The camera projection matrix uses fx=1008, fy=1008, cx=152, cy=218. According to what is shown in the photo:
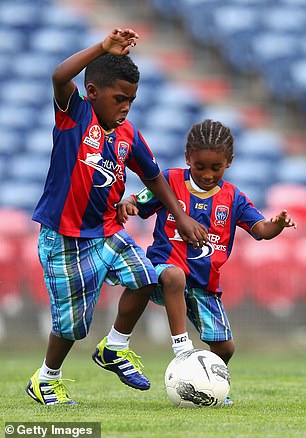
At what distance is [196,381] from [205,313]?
2.43 ft

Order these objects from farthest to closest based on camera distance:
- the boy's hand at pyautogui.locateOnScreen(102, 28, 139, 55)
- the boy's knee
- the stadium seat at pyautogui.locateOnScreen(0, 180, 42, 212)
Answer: the stadium seat at pyautogui.locateOnScreen(0, 180, 42, 212) < the boy's knee < the boy's hand at pyautogui.locateOnScreen(102, 28, 139, 55)

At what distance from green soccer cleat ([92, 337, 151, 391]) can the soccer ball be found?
0.31m

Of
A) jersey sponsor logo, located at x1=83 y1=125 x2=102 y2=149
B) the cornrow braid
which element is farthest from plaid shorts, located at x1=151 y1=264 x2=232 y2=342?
jersey sponsor logo, located at x1=83 y1=125 x2=102 y2=149

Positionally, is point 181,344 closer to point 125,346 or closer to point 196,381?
point 196,381

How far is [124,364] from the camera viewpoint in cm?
562

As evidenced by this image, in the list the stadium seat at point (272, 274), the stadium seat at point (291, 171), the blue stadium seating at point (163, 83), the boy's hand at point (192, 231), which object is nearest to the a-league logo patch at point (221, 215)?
the boy's hand at point (192, 231)

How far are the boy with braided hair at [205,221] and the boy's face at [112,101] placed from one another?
53cm

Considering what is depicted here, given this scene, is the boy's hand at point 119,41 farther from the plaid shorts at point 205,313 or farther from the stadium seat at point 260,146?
the stadium seat at point 260,146

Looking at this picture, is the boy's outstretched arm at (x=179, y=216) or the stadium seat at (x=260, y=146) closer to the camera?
the boy's outstretched arm at (x=179, y=216)

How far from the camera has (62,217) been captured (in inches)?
213

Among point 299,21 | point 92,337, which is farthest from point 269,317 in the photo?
point 299,21

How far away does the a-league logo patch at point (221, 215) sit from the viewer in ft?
19.1

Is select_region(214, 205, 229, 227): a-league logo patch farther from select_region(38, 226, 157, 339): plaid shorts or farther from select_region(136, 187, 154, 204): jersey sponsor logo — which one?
select_region(38, 226, 157, 339): plaid shorts

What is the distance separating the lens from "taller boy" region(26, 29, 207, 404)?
5316 mm
